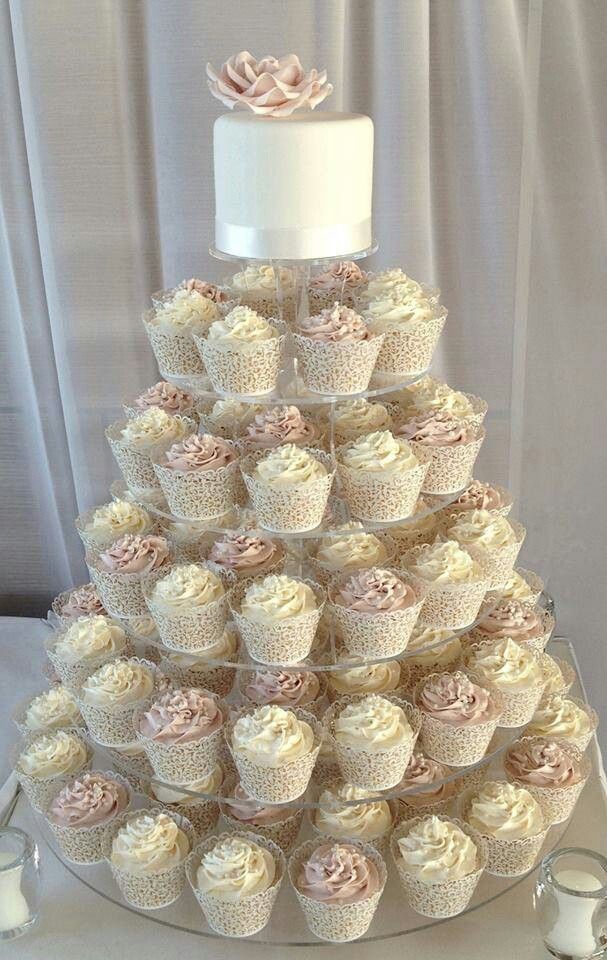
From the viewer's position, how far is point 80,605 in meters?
1.67

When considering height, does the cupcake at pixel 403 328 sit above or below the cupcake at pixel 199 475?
above

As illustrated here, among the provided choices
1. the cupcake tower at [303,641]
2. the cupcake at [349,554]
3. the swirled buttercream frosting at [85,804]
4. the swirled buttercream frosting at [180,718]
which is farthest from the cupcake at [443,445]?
the swirled buttercream frosting at [85,804]

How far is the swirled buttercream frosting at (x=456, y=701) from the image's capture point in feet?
4.63

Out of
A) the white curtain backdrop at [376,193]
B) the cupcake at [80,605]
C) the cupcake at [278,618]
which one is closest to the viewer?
the cupcake at [278,618]

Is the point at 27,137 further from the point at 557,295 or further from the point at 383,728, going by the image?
the point at 383,728

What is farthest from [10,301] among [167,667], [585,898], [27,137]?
[585,898]

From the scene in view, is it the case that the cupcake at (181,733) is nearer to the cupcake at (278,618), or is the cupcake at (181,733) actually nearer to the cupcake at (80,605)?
the cupcake at (278,618)

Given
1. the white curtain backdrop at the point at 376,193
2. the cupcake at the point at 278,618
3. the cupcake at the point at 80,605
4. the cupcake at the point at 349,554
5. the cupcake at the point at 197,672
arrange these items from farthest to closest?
the white curtain backdrop at the point at 376,193
the cupcake at the point at 80,605
the cupcake at the point at 197,672
the cupcake at the point at 349,554
the cupcake at the point at 278,618

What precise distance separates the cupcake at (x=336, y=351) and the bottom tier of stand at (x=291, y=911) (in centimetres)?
70

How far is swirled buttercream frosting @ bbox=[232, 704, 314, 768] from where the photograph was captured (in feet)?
4.32

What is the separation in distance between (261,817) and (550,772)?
0.42 meters

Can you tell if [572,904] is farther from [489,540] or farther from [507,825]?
[489,540]

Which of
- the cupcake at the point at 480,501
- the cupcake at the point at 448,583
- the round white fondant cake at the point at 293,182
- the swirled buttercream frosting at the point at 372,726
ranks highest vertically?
the round white fondant cake at the point at 293,182

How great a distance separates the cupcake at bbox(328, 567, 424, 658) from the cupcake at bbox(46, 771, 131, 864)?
1.39 ft
